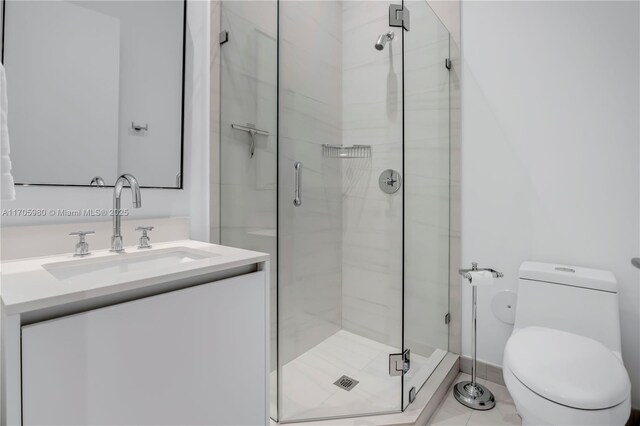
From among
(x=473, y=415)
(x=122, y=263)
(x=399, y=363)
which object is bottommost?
(x=473, y=415)

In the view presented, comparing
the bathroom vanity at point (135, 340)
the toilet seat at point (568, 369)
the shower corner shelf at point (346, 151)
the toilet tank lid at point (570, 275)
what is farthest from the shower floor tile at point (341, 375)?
the shower corner shelf at point (346, 151)

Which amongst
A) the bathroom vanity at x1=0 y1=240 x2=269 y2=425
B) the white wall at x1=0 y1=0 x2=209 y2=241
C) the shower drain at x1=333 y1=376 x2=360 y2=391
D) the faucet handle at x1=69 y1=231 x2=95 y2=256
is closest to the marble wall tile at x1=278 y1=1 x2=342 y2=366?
the shower drain at x1=333 y1=376 x2=360 y2=391

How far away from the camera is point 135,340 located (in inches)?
31.0

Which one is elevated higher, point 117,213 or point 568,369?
point 117,213

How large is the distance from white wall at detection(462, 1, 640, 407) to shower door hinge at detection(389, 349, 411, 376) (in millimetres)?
614

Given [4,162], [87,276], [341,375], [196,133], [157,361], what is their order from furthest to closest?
[341,375] → [196,133] → [87,276] → [157,361] → [4,162]

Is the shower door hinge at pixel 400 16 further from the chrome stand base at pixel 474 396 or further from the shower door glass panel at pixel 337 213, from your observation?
the chrome stand base at pixel 474 396

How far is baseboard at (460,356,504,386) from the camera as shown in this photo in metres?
1.79

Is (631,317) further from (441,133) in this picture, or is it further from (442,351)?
(441,133)

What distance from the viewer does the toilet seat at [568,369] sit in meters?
1.01

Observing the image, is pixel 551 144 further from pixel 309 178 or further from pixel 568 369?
pixel 309 178

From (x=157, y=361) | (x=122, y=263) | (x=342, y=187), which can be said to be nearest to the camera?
(x=157, y=361)

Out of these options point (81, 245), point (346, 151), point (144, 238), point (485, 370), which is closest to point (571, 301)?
point (485, 370)

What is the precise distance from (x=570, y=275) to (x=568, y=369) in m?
0.50
